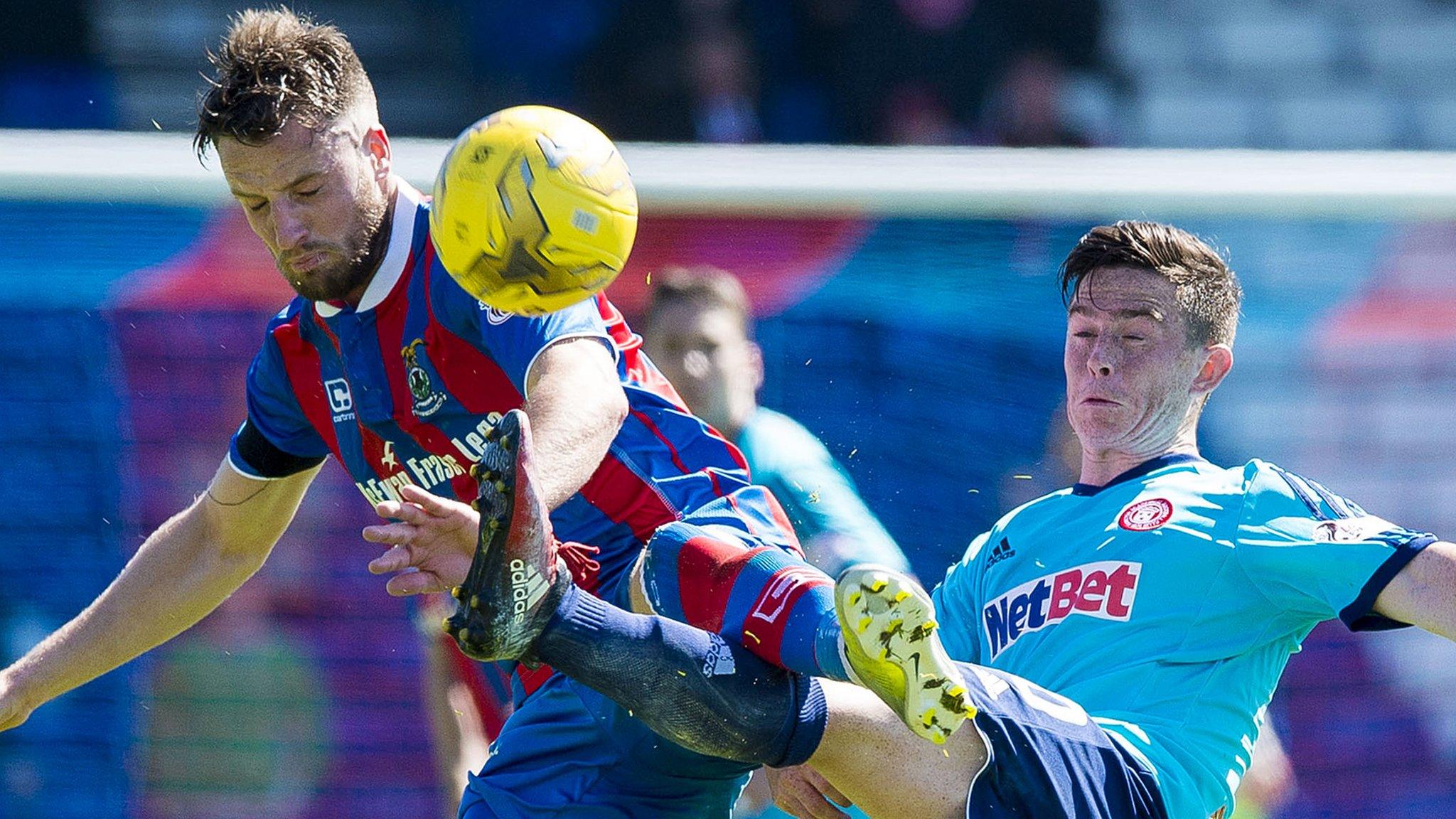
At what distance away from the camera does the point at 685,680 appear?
9.49 feet

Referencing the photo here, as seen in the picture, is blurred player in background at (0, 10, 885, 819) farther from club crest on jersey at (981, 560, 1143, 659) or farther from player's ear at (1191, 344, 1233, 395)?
player's ear at (1191, 344, 1233, 395)

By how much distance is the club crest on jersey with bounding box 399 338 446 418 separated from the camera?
3424 mm

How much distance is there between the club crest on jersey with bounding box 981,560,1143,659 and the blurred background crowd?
624cm

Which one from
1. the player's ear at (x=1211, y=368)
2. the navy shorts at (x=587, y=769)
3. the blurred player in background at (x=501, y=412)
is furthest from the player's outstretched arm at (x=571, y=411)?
the player's ear at (x=1211, y=368)

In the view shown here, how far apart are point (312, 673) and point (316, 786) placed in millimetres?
397

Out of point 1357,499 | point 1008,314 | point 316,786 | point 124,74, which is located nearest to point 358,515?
point 316,786

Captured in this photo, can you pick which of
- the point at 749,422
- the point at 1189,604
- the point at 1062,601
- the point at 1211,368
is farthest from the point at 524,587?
the point at 749,422

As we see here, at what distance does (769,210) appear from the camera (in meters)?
5.56

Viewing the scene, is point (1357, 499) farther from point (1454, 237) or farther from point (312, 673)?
point (312, 673)

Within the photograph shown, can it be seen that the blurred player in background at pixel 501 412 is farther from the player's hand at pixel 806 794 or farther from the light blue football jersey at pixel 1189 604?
the light blue football jersey at pixel 1189 604

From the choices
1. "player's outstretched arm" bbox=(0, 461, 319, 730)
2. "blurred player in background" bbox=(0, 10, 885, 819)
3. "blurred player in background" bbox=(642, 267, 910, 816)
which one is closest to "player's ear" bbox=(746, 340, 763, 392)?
"blurred player in background" bbox=(642, 267, 910, 816)

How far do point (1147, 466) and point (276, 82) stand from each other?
79.8 inches

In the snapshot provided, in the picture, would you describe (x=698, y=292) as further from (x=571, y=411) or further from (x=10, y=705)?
(x=10, y=705)

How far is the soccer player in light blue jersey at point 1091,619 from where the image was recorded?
2.85 metres
